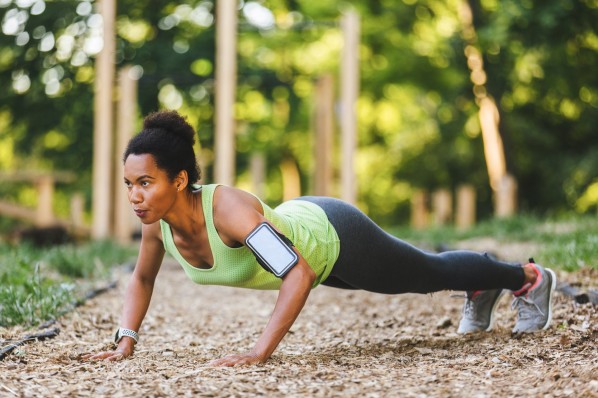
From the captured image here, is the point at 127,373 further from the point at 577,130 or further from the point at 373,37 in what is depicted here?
the point at 577,130

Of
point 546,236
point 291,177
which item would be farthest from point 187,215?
point 291,177

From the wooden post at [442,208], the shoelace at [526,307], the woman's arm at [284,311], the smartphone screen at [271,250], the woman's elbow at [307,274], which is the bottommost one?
the wooden post at [442,208]

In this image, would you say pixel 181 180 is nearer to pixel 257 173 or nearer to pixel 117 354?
pixel 117 354

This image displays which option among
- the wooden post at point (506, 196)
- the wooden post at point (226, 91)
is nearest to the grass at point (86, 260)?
the wooden post at point (226, 91)

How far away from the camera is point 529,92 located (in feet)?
69.3

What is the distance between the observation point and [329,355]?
3766 mm

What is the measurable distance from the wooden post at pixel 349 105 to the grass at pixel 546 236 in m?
0.91

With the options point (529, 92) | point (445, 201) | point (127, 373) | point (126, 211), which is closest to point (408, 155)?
point (529, 92)

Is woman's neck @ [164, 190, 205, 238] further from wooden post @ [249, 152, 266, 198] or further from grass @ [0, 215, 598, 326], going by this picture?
wooden post @ [249, 152, 266, 198]

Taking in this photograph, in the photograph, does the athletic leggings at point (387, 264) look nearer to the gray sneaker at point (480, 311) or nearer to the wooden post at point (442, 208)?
the gray sneaker at point (480, 311)

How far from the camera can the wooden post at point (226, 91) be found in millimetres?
9867

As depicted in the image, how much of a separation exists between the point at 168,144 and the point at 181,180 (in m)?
0.15

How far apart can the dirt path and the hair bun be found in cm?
88

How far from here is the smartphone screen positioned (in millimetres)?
3139
